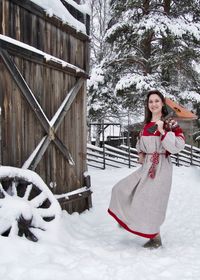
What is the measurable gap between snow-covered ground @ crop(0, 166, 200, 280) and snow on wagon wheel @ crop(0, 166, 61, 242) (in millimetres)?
127

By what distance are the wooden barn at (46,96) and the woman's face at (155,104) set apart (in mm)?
1437

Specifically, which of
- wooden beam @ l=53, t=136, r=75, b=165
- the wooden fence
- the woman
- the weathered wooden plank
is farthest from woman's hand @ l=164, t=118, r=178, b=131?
the wooden fence

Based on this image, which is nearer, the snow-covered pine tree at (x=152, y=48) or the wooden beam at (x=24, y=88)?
the wooden beam at (x=24, y=88)

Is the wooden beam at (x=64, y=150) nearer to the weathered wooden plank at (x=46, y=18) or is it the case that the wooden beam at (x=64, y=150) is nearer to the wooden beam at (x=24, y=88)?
the wooden beam at (x=24, y=88)

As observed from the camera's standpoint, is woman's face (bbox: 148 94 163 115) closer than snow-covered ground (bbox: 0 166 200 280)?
No

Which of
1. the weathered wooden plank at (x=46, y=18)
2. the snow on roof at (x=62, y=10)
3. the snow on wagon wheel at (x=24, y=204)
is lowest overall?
the snow on wagon wheel at (x=24, y=204)

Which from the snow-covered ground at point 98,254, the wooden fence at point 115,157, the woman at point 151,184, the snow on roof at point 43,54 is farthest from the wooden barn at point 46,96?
the wooden fence at point 115,157

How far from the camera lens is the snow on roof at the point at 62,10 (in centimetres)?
502

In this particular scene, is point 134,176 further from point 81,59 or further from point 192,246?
point 81,59

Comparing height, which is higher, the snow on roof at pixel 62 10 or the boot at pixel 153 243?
the snow on roof at pixel 62 10

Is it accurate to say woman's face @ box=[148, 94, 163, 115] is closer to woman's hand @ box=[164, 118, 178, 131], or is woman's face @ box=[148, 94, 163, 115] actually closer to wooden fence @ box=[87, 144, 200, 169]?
woman's hand @ box=[164, 118, 178, 131]

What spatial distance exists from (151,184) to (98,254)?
101 centimetres

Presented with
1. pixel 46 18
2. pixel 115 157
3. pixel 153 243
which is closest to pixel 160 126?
pixel 153 243

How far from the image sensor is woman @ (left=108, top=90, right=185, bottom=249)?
167 inches
